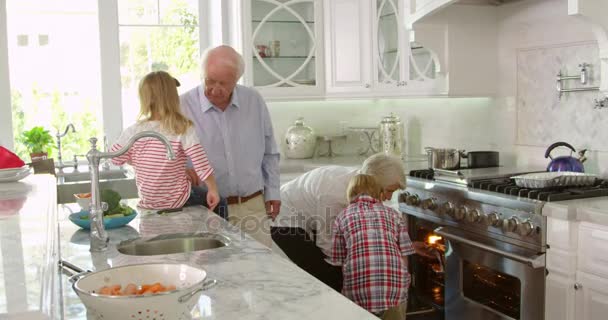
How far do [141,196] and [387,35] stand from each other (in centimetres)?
222

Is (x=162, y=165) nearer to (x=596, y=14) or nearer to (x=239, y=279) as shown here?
(x=239, y=279)

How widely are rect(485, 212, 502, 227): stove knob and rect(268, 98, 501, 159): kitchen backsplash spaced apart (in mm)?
1048

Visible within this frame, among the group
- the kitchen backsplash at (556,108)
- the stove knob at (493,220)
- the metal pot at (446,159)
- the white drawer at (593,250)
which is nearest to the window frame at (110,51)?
the metal pot at (446,159)

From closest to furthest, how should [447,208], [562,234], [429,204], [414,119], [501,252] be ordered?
1. [562,234]
2. [501,252]
3. [447,208]
4. [429,204]
5. [414,119]

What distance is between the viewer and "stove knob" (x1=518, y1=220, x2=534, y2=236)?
2781mm

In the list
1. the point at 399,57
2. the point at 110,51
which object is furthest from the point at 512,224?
the point at 110,51

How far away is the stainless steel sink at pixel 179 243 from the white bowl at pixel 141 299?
2.66 feet

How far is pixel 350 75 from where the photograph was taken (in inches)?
183

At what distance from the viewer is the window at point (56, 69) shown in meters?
4.74

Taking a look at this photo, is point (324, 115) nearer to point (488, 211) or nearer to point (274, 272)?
point (488, 211)

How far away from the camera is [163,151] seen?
2.70 meters

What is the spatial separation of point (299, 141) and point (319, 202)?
187cm

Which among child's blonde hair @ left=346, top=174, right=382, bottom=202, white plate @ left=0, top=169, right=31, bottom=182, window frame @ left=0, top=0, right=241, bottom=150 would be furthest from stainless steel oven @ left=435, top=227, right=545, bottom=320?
window frame @ left=0, top=0, right=241, bottom=150

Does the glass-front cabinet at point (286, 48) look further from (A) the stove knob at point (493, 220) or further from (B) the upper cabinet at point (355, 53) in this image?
(A) the stove knob at point (493, 220)
